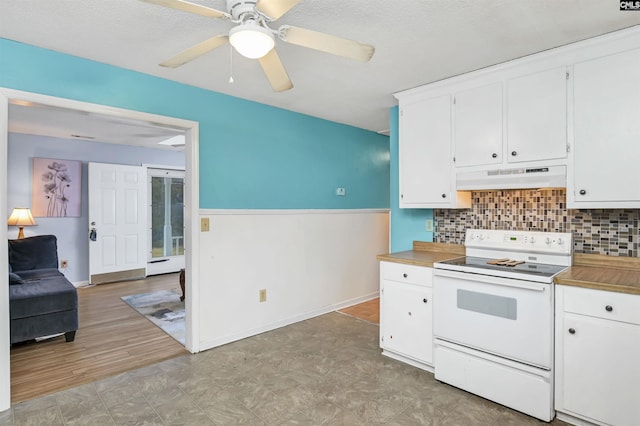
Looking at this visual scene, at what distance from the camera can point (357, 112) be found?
3869mm

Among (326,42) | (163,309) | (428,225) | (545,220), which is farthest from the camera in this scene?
(163,309)

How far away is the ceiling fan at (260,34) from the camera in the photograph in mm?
1434

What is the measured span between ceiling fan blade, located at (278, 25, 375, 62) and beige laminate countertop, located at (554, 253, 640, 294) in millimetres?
1732

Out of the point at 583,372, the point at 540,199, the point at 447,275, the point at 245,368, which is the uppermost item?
the point at 540,199

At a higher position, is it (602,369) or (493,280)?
(493,280)

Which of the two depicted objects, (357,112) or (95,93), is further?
(357,112)

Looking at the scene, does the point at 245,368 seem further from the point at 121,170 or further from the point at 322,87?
the point at 121,170

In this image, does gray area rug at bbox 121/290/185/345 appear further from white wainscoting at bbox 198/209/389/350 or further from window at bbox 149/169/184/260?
window at bbox 149/169/184/260

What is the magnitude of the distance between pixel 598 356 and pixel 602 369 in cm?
7

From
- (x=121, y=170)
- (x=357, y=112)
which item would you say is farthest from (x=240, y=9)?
(x=121, y=170)

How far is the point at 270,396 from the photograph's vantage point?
2412 millimetres

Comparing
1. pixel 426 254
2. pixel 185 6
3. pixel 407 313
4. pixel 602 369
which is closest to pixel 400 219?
pixel 426 254

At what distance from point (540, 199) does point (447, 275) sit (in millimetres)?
968

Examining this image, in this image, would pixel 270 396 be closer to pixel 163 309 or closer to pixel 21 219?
pixel 163 309
